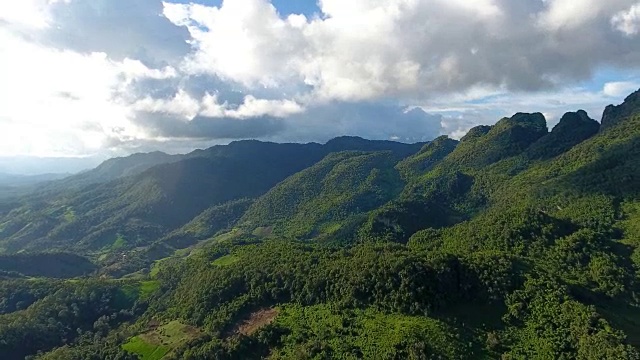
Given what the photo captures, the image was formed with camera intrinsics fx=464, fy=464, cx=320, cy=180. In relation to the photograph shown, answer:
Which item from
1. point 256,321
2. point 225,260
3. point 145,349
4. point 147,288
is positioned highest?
point 225,260

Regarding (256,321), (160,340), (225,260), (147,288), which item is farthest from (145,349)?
(147,288)

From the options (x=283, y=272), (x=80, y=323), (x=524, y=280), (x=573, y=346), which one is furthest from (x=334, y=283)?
(x=80, y=323)

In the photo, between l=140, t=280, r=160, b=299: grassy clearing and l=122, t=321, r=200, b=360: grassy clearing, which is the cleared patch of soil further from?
l=140, t=280, r=160, b=299: grassy clearing

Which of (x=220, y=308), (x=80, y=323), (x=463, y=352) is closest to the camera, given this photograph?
(x=463, y=352)

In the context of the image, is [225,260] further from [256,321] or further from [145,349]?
[256,321]

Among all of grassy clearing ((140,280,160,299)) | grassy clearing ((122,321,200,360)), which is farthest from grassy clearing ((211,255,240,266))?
grassy clearing ((122,321,200,360))

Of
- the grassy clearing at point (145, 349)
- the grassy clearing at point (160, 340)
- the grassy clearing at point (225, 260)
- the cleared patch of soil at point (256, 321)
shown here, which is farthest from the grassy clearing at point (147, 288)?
the cleared patch of soil at point (256, 321)

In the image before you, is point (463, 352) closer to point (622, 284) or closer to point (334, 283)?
point (334, 283)

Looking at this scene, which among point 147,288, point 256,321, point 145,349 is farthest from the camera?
point 147,288

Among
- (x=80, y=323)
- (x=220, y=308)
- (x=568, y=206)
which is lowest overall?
(x=80, y=323)
